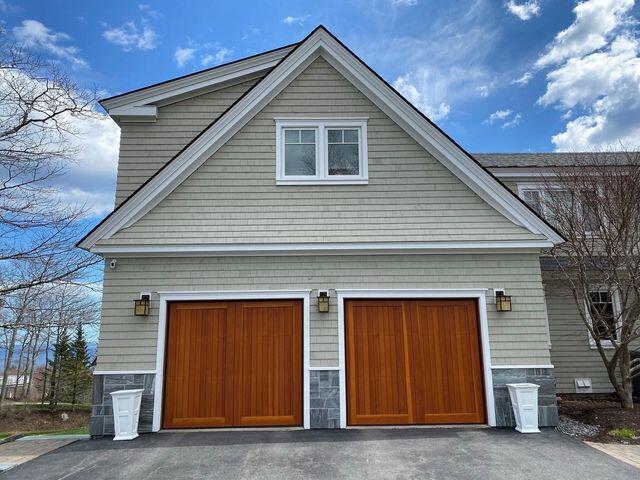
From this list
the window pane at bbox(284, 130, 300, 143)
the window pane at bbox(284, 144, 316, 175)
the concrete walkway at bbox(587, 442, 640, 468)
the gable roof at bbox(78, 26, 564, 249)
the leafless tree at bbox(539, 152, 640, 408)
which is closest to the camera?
the concrete walkway at bbox(587, 442, 640, 468)

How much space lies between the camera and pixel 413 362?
746 cm

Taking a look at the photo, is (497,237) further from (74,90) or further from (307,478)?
(74,90)

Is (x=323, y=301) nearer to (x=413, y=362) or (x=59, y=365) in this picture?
(x=413, y=362)

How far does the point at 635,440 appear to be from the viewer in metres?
6.55

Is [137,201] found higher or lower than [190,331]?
higher

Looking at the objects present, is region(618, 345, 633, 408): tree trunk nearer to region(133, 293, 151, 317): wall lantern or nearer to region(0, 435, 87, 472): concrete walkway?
region(133, 293, 151, 317): wall lantern

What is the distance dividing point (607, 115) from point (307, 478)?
791 inches

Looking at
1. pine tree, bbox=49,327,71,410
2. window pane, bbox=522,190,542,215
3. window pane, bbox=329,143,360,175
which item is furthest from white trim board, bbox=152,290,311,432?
pine tree, bbox=49,327,71,410

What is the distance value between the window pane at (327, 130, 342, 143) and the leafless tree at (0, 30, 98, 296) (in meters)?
7.92

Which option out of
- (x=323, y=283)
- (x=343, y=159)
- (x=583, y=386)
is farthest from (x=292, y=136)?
(x=583, y=386)

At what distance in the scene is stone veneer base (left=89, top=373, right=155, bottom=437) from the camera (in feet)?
23.0

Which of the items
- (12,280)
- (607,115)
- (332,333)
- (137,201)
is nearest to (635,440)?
(332,333)

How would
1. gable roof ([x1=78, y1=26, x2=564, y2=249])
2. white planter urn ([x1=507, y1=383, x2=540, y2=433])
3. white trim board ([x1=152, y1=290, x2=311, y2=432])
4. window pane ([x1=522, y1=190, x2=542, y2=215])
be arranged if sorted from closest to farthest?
white planter urn ([x1=507, y1=383, x2=540, y2=433]) < white trim board ([x1=152, y1=290, x2=311, y2=432]) < gable roof ([x1=78, y1=26, x2=564, y2=249]) < window pane ([x1=522, y1=190, x2=542, y2=215])

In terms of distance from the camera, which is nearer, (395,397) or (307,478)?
(307,478)
